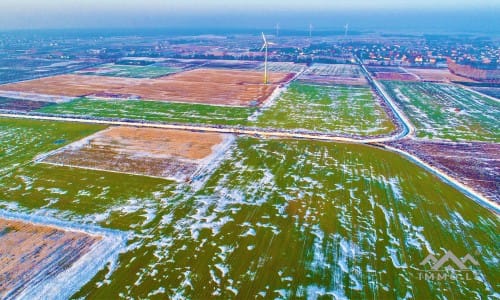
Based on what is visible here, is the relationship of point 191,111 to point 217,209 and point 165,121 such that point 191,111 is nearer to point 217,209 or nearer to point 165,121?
point 165,121

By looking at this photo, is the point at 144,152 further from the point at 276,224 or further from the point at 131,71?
the point at 131,71

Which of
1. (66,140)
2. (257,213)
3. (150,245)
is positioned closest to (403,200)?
(257,213)

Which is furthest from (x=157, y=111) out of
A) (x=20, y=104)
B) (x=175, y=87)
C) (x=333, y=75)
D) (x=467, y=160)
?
(x=333, y=75)

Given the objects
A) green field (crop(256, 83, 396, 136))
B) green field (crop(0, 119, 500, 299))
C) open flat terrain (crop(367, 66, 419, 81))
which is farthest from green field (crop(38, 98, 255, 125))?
open flat terrain (crop(367, 66, 419, 81))

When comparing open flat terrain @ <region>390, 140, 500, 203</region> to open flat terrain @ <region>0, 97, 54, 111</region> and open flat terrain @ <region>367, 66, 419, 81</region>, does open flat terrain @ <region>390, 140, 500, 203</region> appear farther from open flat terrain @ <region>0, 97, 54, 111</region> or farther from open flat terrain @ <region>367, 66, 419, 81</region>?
open flat terrain @ <region>0, 97, 54, 111</region>

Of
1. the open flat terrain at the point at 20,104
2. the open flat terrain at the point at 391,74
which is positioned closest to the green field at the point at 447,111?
the open flat terrain at the point at 391,74

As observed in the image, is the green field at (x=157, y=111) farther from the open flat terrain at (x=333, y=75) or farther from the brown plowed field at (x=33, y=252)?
the open flat terrain at (x=333, y=75)
